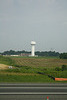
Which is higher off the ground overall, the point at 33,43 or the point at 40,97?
the point at 33,43

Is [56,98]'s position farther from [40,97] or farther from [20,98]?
[20,98]

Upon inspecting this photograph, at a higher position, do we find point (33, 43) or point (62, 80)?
point (33, 43)

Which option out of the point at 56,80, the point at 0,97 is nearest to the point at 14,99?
the point at 0,97

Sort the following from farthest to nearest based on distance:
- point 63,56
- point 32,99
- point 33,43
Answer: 1. point 33,43
2. point 63,56
3. point 32,99

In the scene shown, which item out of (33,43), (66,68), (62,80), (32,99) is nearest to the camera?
(32,99)

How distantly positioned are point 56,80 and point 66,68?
19.2 m

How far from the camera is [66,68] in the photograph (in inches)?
1772

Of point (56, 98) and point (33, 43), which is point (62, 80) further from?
point (33, 43)

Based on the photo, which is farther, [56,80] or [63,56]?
[63,56]

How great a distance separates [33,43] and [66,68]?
151720 mm

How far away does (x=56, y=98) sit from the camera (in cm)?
1412

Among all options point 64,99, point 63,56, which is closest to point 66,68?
point 64,99

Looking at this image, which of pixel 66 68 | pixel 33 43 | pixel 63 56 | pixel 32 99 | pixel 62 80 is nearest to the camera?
pixel 32 99

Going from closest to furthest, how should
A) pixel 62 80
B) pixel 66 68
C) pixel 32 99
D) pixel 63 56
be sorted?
pixel 32 99, pixel 62 80, pixel 66 68, pixel 63 56
